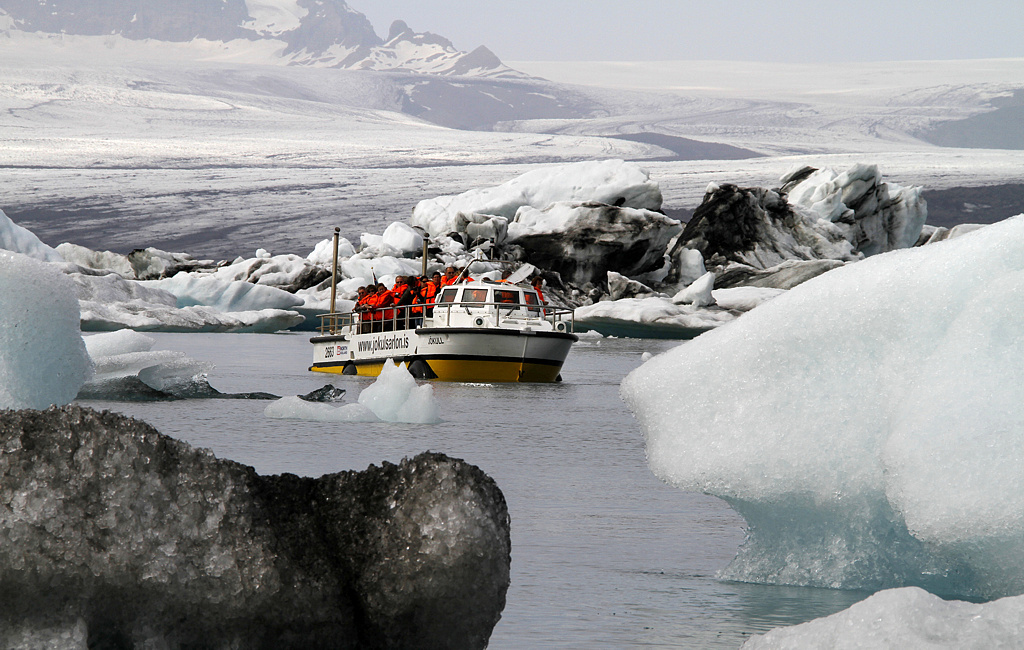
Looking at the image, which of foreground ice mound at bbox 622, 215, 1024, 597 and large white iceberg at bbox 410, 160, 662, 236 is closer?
foreground ice mound at bbox 622, 215, 1024, 597

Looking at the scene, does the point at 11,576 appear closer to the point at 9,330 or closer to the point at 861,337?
the point at 861,337

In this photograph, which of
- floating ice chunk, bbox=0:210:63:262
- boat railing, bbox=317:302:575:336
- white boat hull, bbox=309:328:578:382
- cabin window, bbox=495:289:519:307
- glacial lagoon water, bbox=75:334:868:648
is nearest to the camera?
glacial lagoon water, bbox=75:334:868:648

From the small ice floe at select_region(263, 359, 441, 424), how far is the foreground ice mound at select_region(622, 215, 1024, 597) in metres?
6.08

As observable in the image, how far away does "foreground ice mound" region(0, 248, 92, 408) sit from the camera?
672 centimetres

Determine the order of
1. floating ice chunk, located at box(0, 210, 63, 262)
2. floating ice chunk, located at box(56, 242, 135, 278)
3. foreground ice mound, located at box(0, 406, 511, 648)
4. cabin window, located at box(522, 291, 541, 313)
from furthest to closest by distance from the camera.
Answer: floating ice chunk, located at box(56, 242, 135, 278), floating ice chunk, located at box(0, 210, 63, 262), cabin window, located at box(522, 291, 541, 313), foreground ice mound, located at box(0, 406, 511, 648)

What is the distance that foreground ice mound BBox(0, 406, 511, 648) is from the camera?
250 centimetres

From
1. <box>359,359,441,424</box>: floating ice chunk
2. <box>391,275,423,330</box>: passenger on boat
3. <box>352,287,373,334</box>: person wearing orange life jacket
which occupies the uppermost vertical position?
<box>359,359,441,424</box>: floating ice chunk

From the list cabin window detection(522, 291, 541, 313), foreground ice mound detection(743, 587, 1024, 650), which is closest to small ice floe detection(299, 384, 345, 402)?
cabin window detection(522, 291, 541, 313)

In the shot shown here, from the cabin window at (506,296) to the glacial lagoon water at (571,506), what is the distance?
195 centimetres

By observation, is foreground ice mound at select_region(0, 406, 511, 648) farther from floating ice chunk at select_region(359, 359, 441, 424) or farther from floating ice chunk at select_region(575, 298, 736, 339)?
floating ice chunk at select_region(575, 298, 736, 339)

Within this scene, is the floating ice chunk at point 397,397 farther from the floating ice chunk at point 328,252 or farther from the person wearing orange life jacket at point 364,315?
the floating ice chunk at point 328,252

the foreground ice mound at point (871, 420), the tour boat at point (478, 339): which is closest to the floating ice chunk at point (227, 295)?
the tour boat at point (478, 339)

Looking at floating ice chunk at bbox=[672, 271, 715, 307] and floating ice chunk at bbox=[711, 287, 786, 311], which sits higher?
floating ice chunk at bbox=[672, 271, 715, 307]

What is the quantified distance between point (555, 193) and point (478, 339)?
86.6 feet
